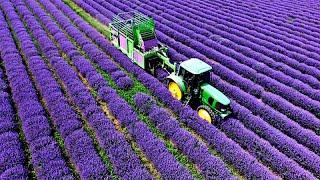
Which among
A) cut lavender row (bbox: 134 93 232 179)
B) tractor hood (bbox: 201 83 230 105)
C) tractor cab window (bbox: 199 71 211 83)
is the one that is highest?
tractor cab window (bbox: 199 71 211 83)

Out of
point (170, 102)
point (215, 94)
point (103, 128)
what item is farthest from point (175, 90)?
point (103, 128)

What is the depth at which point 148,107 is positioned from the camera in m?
12.7

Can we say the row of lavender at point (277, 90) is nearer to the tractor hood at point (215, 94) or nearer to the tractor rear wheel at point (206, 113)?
the tractor hood at point (215, 94)

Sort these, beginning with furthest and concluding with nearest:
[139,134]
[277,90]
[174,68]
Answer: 1. [277,90]
2. [174,68]
3. [139,134]

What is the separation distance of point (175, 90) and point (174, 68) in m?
1.02

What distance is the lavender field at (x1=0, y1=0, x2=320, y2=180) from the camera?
10016 millimetres

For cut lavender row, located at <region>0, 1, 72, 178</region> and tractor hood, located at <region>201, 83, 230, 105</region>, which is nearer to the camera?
cut lavender row, located at <region>0, 1, 72, 178</region>

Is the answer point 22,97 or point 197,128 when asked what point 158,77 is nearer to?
point 197,128

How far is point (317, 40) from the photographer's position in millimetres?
20031

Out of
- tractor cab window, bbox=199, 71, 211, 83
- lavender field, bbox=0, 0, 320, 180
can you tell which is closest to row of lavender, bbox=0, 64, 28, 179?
lavender field, bbox=0, 0, 320, 180

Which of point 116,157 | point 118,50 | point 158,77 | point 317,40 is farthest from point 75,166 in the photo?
point 317,40

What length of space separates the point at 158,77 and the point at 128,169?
6.02 metres

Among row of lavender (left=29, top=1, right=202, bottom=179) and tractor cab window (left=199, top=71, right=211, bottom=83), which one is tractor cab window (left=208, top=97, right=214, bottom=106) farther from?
row of lavender (left=29, top=1, right=202, bottom=179)

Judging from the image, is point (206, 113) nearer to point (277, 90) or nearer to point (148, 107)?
point (148, 107)
